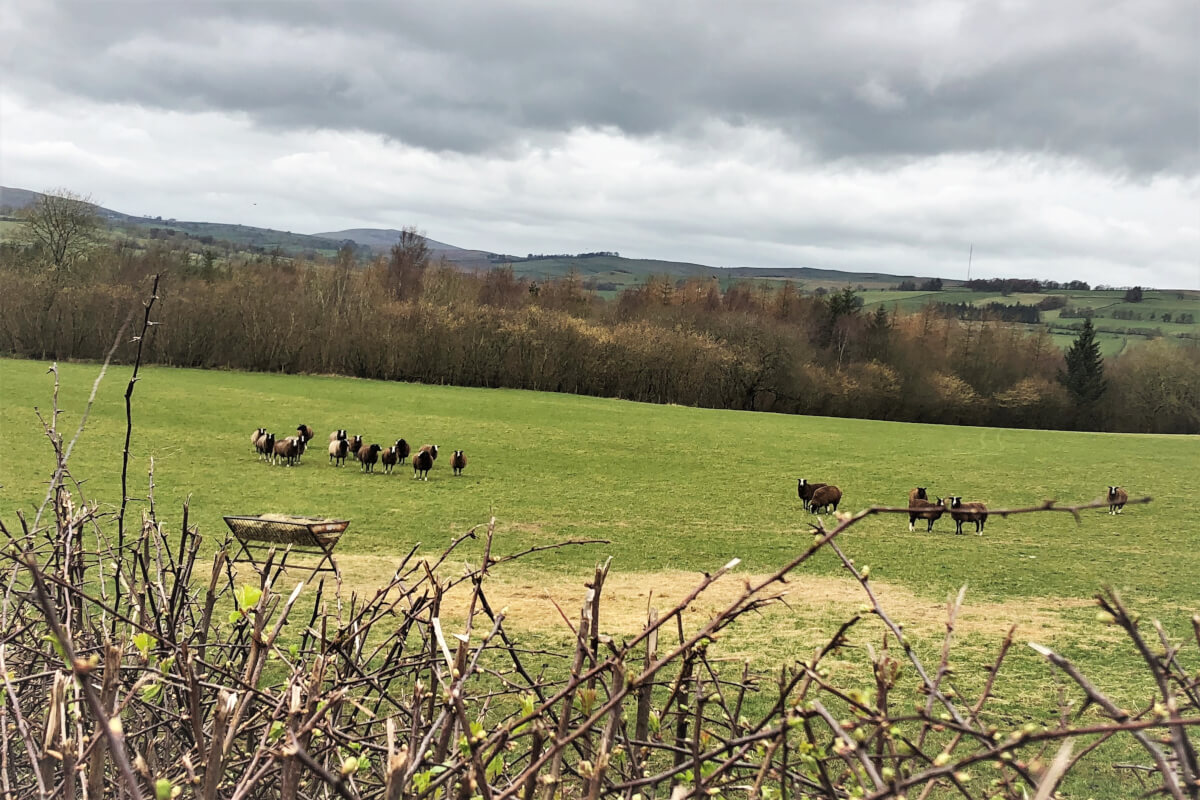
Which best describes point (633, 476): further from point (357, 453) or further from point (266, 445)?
point (266, 445)

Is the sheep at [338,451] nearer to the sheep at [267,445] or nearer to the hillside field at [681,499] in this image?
the hillside field at [681,499]

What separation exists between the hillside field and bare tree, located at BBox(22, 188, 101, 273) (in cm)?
1566

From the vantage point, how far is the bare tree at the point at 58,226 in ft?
161

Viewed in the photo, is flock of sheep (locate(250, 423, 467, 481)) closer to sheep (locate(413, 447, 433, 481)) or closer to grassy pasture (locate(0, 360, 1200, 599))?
sheep (locate(413, 447, 433, 481))

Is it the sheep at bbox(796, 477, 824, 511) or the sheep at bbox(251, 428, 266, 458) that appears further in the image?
the sheep at bbox(251, 428, 266, 458)

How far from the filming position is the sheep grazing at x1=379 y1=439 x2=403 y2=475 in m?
20.5

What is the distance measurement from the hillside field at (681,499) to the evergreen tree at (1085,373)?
21468mm

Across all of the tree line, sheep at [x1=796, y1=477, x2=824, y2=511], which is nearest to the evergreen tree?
the tree line

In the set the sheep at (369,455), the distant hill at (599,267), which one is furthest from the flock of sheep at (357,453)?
the distant hill at (599,267)

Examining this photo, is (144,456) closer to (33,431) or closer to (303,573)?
(33,431)

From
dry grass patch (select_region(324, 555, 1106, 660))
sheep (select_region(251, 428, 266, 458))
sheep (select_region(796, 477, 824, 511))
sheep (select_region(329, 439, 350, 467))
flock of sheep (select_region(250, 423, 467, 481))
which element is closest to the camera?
dry grass patch (select_region(324, 555, 1106, 660))

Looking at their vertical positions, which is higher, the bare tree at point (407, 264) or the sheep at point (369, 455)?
the bare tree at point (407, 264)

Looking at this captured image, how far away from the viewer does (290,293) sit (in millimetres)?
49656

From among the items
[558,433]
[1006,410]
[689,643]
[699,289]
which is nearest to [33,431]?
[558,433]
